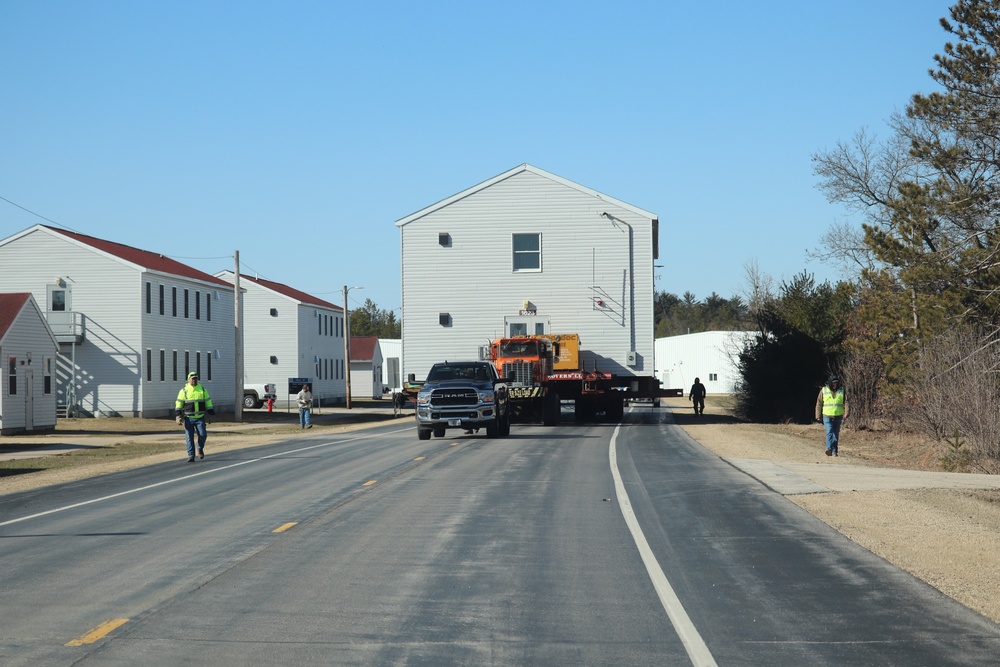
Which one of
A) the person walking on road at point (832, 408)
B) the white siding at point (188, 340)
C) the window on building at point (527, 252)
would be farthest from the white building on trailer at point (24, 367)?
the person walking on road at point (832, 408)

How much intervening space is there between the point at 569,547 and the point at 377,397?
272 feet

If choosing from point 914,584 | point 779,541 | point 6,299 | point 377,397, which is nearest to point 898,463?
point 779,541

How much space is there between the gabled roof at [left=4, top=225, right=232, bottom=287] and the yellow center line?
4652cm

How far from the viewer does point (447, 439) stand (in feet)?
99.6

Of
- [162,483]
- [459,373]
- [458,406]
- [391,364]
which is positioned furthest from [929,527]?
[391,364]

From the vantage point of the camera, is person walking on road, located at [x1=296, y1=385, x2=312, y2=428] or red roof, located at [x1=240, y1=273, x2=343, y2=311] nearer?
person walking on road, located at [x1=296, y1=385, x2=312, y2=428]

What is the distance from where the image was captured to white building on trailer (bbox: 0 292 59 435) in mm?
39688

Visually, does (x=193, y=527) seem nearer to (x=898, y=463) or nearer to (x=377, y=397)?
(x=898, y=463)

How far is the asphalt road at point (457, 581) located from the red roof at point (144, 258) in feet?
123

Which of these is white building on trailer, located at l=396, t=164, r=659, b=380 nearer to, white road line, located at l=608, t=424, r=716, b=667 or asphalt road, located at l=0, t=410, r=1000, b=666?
asphalt road, located at l=0, t=410, r=1000, b=666

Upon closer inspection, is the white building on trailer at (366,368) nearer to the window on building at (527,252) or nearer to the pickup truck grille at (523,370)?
the window on building at (527,252)

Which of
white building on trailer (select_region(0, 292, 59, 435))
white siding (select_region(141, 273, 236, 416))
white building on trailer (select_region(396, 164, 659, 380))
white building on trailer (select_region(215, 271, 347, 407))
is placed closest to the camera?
white building on trailer (select_region(0, 292, 59, 435))

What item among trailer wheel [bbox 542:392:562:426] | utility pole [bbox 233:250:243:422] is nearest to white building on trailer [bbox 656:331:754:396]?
utility pole [bbox 233:250:243:422]

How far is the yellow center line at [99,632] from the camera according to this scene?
756cm
